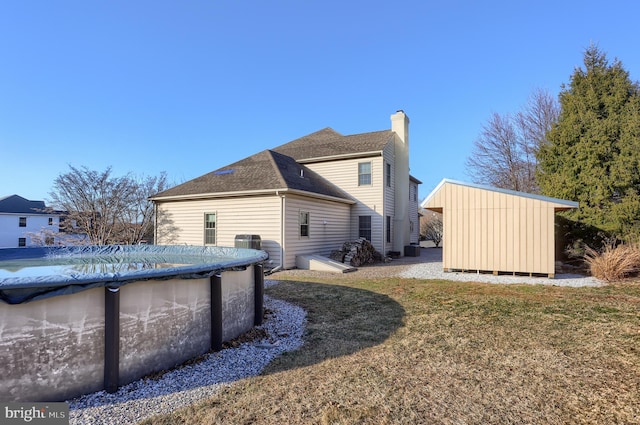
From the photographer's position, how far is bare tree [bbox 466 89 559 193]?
20453mm

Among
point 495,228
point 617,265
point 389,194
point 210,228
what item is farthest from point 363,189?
point 617,265

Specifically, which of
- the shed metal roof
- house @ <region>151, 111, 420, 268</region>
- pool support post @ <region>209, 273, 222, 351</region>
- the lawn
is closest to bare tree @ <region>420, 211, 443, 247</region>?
house @ <region>151, 111, 420, 268</region>

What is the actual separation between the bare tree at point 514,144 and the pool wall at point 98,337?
2255 cm

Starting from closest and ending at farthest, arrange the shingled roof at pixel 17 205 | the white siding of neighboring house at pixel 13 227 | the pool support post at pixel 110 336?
the pool support post at pixel 110 336, the white siding of neighboring house at pixel 13 227, the shingled roof at pixel 17 205

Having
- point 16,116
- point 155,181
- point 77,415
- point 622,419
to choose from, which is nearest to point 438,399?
point 622,419

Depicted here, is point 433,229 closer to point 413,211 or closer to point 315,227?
point 413,211

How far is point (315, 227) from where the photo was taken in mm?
13633

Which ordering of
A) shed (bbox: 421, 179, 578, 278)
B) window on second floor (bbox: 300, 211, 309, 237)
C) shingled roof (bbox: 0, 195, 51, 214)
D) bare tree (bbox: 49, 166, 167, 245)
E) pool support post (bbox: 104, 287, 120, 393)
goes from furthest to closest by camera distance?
shingled roof (bbox: 0, 195, 51, 214), bare tree (bbox: 49, 166, 167, 245), window on second floor (bbox: 300, 211, 309, 237), shed (bbox: 421, 179, 578, 278), pool support post (bbox: 104, 287, 120, 393)

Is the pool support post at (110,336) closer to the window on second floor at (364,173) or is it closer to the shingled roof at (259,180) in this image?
the shingled roof at (259,180)

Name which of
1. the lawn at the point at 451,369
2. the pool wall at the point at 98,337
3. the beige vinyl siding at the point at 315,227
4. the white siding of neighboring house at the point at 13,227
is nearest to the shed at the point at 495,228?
the lawn at the point at 451,369

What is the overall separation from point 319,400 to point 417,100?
1820cm

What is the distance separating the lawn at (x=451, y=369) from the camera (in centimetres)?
256

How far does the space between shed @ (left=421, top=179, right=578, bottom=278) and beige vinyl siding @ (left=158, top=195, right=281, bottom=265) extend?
19.1 ft

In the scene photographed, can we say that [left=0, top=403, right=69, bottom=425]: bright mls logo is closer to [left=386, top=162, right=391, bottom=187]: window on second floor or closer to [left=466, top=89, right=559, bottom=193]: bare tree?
[left=386, top=162, right=391, bottom=187]: window on second floor
